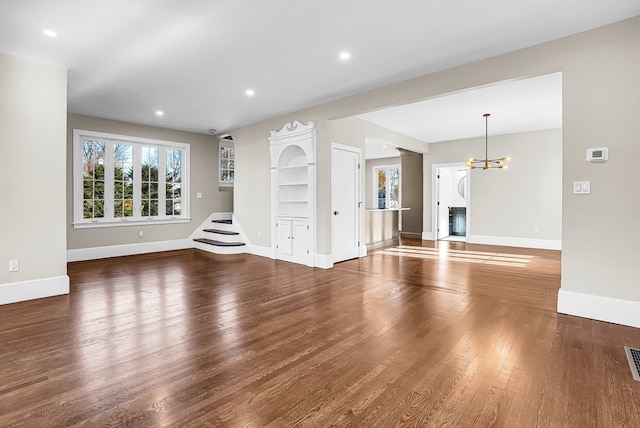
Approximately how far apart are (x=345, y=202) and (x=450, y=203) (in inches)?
238

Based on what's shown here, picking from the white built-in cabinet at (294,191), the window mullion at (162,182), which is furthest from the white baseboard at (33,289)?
the window mullion at (162,182)

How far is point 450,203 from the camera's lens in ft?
35.3

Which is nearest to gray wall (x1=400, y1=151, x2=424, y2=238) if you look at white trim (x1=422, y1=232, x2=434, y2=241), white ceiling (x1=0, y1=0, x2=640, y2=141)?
white trim (x1=422, y1=232, x2=434, y2=241)

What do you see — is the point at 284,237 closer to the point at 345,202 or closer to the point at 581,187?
the point at 345,202

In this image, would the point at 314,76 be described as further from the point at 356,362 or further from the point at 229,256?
the point at 229,256

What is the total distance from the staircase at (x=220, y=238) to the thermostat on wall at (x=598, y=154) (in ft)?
19.6

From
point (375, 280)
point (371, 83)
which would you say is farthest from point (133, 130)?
point (375, 280)

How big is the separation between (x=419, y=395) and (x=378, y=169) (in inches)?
441

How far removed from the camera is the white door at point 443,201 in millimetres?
9336

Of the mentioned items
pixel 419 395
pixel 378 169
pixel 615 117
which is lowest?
pixel 419 395

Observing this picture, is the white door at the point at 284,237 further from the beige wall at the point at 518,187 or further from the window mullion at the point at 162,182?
the beige wall at the point at 518,187

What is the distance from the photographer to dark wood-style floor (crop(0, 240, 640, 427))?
5.67 ft

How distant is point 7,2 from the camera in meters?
2.67

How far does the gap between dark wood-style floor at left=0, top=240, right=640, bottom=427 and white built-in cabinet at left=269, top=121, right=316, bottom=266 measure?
5.14 ft
